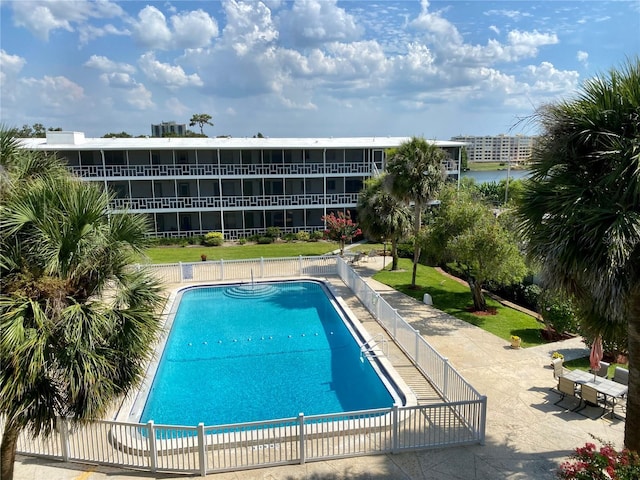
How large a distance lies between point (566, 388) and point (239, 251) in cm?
2375

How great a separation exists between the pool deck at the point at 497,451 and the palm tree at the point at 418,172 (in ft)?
29.1

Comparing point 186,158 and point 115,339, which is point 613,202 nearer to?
point 115,339

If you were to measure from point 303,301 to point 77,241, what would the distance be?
1587cm

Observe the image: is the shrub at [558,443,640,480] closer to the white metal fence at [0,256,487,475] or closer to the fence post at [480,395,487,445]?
the fence post at [480,395,487,445]

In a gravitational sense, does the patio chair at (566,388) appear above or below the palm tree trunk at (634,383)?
below

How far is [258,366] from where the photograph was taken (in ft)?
48.4

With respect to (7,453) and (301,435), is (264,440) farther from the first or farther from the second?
(7,453)

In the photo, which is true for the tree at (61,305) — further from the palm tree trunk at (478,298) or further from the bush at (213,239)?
the bush at (213,239)

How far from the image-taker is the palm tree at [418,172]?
20641mm

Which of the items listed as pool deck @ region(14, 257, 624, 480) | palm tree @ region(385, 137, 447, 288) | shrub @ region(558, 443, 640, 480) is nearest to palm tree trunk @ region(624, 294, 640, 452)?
shrub @ region(558, 443, 640, 480)

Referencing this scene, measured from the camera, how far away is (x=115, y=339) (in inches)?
260

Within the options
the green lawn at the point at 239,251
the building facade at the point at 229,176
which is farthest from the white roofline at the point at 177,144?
the green lawn at the point at 239,251

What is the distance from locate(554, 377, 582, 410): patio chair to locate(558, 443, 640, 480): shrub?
16.3 feet

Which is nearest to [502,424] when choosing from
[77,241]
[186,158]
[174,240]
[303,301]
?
[77,241]
